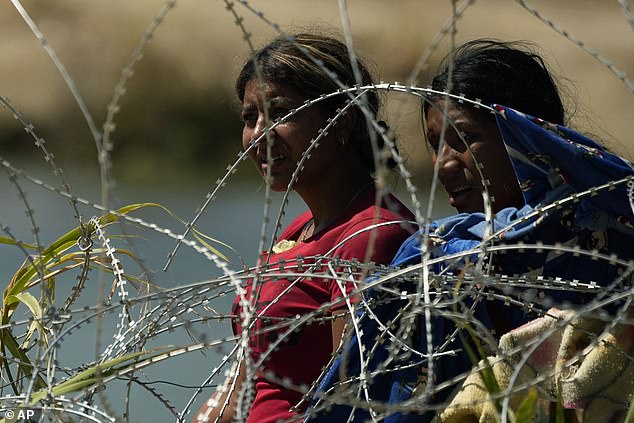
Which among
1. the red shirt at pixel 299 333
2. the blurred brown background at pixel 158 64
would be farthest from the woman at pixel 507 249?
the blurred brown background at pixel 158 64

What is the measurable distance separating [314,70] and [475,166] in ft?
1.59

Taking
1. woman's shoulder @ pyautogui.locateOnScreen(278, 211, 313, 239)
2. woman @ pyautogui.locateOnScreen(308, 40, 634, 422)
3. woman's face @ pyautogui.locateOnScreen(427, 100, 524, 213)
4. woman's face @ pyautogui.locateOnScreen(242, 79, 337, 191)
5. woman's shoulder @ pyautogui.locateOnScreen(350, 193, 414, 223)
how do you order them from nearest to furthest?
woman @ pyautogui.locateOnScreen(308, 40, 634, 422) → woman's face @ pyautogui.locateOnScreen(427, 100, 524, 213) → woman's shoulder @ pyautogui.locateOnScreen(350, 193, 414, 223) → woman's face @ pyautogui.locateOnScreen(242, 79, 337, 191) → woman's shoulder @ pyautogui.locateOnScreen(278, 211, 313, 239)

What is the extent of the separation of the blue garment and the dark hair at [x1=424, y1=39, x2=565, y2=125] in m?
0.33

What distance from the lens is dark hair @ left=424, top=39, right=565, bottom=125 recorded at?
2.29 m

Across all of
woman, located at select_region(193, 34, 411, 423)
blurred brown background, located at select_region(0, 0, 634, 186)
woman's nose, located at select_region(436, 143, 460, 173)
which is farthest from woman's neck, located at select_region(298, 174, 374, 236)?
blurred brown background, located at select_region(0, 0, 634, 186)

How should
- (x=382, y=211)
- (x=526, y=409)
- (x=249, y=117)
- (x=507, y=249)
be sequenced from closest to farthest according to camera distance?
(x=526, y=409) < (x=507, y=249) < (x=382, y=211) < (x=249, y=117)

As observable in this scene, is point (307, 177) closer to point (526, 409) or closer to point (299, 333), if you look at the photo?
point (299, 333)

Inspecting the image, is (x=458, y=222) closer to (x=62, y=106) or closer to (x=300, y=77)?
(x=300, y=77)

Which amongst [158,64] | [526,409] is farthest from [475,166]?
[158,64]

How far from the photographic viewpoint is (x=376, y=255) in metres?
2.22

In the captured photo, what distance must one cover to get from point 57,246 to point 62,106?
33.4 feet

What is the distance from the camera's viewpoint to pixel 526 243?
1944mm

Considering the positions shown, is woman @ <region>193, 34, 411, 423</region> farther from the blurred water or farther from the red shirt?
the blurred water

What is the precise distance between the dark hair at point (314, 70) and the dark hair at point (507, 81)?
25cm
